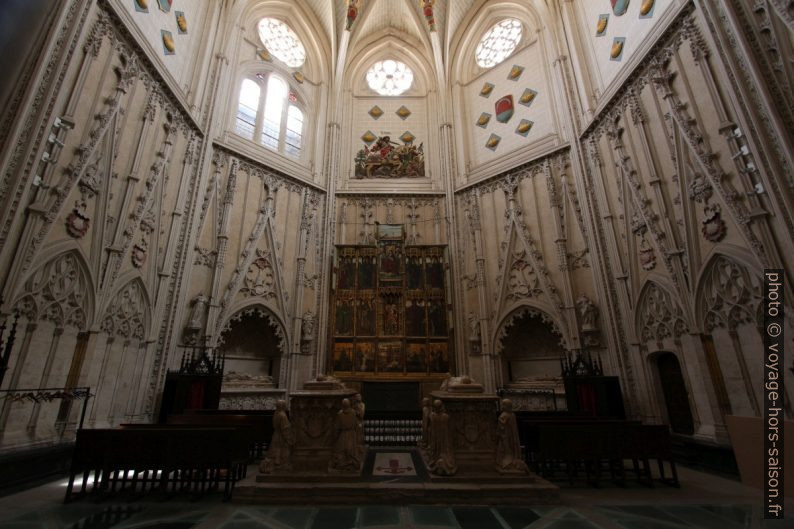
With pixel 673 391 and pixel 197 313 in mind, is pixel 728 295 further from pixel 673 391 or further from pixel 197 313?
pixel 197 313

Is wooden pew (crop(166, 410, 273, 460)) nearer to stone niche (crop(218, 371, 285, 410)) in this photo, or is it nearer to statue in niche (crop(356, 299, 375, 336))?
stone niche (crop(218, 371, 285, 410))

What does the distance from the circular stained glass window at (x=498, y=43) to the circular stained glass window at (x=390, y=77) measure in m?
4.13

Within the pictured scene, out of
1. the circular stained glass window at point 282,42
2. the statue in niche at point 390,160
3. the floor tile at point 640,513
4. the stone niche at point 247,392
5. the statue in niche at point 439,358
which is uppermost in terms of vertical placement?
the circular stained glass window at point 282,42

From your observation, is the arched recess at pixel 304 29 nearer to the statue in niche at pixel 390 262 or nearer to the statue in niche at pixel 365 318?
the statue in niche at pixel 390 262

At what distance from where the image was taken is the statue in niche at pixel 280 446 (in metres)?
5.90

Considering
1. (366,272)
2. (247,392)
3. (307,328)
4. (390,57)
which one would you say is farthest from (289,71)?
(247,392)

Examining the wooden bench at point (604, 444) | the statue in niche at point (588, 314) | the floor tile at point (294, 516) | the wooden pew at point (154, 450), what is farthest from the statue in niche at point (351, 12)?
the floor tile at point (294, 516)

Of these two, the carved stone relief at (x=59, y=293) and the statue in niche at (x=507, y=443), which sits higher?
the carved stone relief at (x=59, y=293)

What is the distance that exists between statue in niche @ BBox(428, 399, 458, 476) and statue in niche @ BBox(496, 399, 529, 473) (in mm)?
757

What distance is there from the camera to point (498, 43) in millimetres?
19375

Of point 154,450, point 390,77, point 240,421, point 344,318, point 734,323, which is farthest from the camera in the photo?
point 390,77

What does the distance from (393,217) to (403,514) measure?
1463 centimetres

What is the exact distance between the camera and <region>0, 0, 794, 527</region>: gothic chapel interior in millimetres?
7195

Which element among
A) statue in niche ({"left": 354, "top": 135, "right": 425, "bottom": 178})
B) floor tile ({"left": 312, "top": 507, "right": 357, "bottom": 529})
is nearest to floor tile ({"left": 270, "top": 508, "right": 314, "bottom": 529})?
floor tile ({"left": 312, "top": 507, "right": 357, "bottom": 529})
